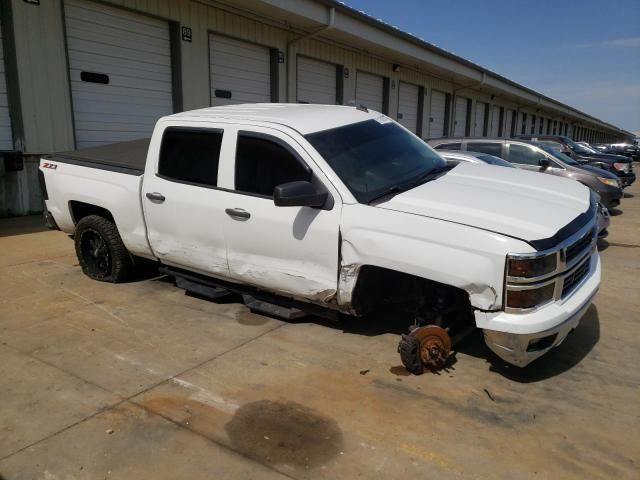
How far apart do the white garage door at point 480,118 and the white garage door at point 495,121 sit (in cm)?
153

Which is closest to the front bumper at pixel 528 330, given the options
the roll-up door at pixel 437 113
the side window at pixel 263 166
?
the side window at pixel 263 166

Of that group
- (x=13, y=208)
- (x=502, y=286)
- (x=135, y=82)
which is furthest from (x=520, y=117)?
(x=502, y=286)

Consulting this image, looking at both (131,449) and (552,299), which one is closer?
(131,449)

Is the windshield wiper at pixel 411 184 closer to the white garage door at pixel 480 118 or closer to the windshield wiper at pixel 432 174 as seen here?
the windshield wiper at pixel 432 174

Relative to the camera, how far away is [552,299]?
10.3ft

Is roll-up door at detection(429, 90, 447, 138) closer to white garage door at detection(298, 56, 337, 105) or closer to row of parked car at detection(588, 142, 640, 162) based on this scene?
row of parked car at detection(588, 142, 640, 162)

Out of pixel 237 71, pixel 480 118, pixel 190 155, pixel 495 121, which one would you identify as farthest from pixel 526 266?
pixel 495 121

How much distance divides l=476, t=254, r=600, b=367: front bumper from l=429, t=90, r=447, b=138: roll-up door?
70.0ft

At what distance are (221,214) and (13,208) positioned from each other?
22.7ft

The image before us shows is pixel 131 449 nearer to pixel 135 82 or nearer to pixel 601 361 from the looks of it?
pixel 601 361

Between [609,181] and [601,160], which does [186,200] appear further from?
[601,160]

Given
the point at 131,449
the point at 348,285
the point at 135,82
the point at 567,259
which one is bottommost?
the point at 131,449

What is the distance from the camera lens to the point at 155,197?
15.0 ft

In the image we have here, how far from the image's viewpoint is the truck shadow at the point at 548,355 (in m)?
3.49
